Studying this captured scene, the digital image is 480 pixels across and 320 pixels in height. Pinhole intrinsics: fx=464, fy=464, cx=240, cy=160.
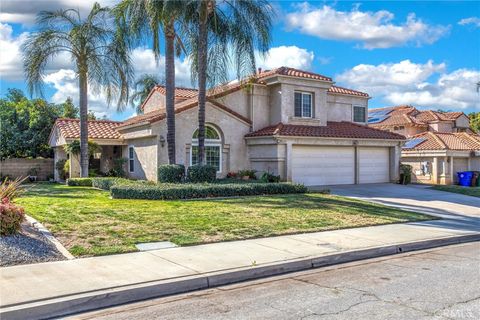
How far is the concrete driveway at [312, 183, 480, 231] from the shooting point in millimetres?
15216

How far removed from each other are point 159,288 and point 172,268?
930 millimetres

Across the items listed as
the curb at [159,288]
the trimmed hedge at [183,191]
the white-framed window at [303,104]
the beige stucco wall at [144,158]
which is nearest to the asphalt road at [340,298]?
the curb at [159,288]

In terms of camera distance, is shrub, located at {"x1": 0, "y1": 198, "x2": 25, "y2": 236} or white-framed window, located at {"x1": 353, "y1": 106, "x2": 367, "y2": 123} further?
white-framed window, located at {"x1": 353, "y1": 106, "x2": 367, "y2": 123}

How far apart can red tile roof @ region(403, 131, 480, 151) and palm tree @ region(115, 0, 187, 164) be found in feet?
65.8

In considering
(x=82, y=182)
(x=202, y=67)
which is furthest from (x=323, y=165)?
(x=82, y=182)

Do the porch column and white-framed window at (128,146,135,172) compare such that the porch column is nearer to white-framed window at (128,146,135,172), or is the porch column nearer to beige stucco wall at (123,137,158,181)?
beige stucco wall at (123,137,158,181)

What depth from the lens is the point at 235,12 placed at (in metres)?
19.8

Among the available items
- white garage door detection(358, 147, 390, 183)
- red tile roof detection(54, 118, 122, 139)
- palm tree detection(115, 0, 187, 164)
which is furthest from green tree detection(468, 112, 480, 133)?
palm tree detection(115, 0, 187, 164)

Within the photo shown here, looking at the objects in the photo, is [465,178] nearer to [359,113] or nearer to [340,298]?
[359,113]

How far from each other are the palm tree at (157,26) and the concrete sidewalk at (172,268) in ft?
35.1

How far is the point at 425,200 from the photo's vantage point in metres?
19.6

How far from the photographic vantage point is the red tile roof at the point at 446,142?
32.0 metres

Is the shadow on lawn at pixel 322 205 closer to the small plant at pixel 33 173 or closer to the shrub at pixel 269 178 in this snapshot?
the shrub at pixel 269 178

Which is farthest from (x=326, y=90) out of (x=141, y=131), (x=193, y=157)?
(x=141, y=131)
